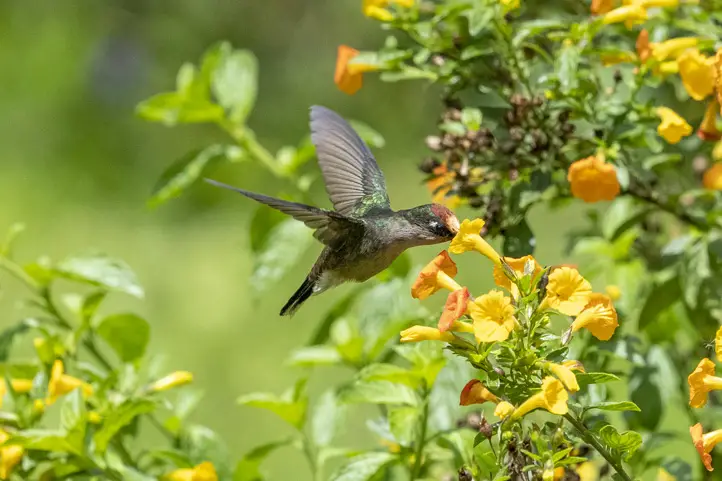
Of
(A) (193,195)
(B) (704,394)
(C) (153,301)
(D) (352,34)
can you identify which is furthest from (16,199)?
(B) (704,394)

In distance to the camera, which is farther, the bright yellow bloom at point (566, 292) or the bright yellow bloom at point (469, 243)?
the bright yellow bloom at point (469, 243)

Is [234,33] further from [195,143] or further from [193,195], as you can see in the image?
[193,195]

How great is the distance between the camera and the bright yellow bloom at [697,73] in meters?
1.51

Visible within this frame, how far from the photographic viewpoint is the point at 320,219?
1.45 metres

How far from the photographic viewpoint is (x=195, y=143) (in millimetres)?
5699

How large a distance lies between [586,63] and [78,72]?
16.5 feet

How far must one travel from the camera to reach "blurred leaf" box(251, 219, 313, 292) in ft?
6.24

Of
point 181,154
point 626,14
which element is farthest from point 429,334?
point 181,154

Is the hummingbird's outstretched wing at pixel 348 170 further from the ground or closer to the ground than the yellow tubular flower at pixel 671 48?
closer to the ground

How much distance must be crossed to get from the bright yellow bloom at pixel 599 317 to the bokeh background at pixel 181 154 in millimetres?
2630

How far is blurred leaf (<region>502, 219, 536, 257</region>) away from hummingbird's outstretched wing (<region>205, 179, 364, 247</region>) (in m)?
0.23

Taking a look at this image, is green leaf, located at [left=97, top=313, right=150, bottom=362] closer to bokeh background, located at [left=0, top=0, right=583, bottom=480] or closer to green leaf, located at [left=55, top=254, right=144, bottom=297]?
green leaf, located at [left=55, top=254, right=144, bottom=297]

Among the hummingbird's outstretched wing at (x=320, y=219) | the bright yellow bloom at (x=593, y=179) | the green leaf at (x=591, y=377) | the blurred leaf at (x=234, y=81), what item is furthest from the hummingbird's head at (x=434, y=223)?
the blurred leaf at (x=234, y=81)

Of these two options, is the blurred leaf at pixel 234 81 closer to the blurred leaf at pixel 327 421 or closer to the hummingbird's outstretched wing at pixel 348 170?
the hummingbird's outstretched wing at pixel 348 170
